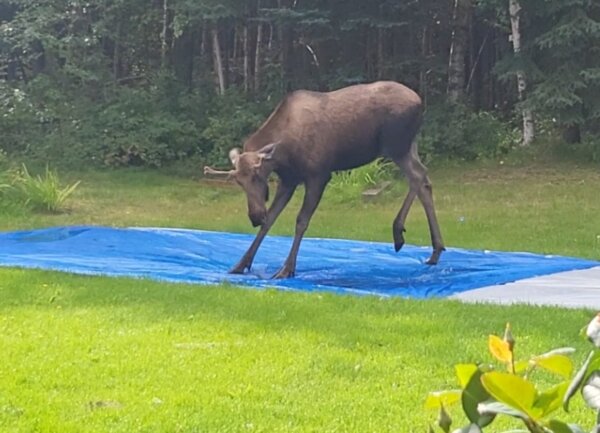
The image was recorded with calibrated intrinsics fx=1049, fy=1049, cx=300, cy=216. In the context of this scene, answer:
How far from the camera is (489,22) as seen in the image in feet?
62.8

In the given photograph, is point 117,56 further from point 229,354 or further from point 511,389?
point 511,389

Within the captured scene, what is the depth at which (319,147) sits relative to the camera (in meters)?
8.46

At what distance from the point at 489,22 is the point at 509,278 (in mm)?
12122

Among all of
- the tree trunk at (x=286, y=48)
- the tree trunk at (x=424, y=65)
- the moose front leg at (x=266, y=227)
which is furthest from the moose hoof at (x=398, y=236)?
the tree trunk at (x=286, y=48)

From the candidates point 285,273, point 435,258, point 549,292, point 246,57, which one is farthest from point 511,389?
point 246,57

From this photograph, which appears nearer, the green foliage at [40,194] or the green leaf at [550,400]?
the green leaf at [550,400]

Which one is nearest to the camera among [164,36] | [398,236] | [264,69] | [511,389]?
[511,389]

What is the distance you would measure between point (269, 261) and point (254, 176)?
52.1 inches

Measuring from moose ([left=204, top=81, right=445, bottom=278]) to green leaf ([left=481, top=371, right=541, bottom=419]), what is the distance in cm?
700

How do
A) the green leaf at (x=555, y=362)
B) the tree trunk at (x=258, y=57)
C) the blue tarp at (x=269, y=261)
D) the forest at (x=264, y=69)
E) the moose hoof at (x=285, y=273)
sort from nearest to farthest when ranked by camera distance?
1. the green leaf at (x=555, y=362)
2. the blue tarp at (x=269, y=261)
3. the moose hoof at (x=285, y=273)
4. the forest at (x=264, y=69)
5. the tree trunk at (x=258, y=57)

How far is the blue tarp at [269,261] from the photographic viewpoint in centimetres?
780

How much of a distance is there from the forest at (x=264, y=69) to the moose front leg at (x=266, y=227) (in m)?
7.37

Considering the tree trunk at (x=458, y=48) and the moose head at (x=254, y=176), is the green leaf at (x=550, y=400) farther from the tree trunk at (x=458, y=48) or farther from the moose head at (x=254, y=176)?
the tree trunk at (x=458, y=48)

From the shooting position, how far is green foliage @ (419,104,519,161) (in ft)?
54.7
